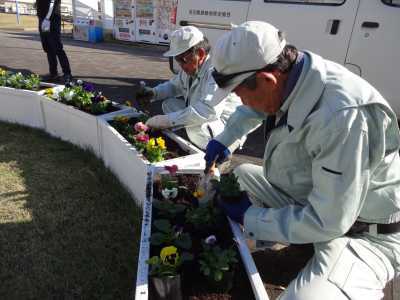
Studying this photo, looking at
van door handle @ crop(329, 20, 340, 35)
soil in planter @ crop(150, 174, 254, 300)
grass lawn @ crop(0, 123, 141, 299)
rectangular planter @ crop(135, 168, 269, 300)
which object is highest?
van door handle @ crop(329, 20, 340, 35)

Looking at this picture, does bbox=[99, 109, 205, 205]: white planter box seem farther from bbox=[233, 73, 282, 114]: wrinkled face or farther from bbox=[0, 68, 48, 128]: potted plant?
bbox=[0, 68, 48, 128]: potted plant

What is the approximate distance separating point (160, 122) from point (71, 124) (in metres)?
1.27

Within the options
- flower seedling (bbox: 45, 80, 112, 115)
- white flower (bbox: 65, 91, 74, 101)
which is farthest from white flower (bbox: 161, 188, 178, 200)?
white flower (bbox: 65, 91, 74, 101)

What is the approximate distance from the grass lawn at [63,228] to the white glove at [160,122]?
0.64 metres

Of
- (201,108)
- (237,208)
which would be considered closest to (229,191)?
(237,208)

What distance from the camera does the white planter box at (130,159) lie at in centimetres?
245

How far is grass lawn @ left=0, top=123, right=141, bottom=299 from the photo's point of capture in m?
2.02

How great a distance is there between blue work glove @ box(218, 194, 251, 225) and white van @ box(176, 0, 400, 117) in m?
3.01

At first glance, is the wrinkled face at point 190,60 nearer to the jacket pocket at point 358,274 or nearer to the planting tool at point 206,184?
the planting tool at point 206,184

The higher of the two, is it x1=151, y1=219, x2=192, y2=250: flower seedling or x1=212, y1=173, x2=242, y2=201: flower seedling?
x1=212, y1=173, x2=242, y2=201: flower seedling

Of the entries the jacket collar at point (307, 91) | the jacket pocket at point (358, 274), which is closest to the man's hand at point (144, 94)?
the jacket collar at point (307, 91)

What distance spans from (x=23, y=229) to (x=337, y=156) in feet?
7.24

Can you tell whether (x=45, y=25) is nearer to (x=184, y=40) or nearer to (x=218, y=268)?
(x=184, y=40)

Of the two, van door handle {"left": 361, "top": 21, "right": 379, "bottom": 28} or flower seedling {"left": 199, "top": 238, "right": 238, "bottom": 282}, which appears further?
van door handle {"left": 361, "top": 21, "right": 379, "bottom": 28}
